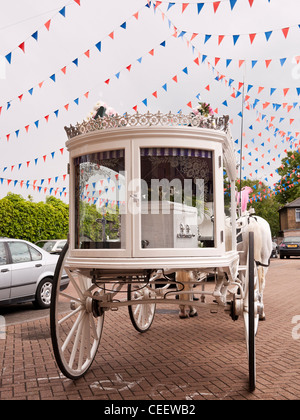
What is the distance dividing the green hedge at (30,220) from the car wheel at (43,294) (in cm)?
1181

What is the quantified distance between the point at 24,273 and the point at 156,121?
18.7 feet

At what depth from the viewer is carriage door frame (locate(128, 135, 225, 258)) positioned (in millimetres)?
3762

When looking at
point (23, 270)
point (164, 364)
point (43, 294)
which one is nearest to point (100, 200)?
point (164, 364)

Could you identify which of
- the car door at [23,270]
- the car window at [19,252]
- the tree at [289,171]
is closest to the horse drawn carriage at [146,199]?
the car door at [23,270]

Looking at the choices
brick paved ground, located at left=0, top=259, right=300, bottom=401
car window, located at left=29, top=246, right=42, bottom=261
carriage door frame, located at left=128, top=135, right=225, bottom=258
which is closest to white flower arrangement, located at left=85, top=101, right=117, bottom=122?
carriage door frame, located at left=128, top=135, right=225, bottom=258

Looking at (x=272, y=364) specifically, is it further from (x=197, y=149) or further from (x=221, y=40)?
(x=221, y=40)

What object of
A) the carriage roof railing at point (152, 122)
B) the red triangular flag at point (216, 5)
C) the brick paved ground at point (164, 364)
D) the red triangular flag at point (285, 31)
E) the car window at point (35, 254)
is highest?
the red triangular flag at point (216, 5)

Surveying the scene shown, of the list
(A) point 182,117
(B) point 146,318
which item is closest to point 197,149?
(A) point 182,117

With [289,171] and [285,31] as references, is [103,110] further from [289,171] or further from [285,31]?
[289,171]

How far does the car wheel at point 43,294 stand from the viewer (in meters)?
8.95

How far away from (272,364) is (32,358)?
2830 millimetres

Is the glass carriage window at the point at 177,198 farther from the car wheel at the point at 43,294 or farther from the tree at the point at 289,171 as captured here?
the tree at the point at 289,171

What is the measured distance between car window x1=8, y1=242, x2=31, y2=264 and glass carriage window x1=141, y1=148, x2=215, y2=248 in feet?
17.6
